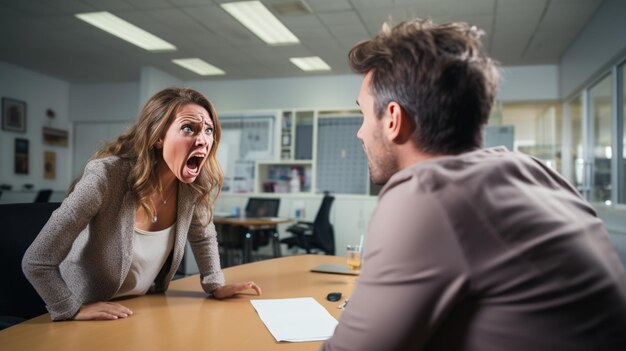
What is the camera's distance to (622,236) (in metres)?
2.36

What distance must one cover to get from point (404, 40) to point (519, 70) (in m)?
6.94

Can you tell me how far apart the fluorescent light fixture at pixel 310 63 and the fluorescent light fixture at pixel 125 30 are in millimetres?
1741

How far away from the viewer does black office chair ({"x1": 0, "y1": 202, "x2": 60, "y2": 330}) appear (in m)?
1.39

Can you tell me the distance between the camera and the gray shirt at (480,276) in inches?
22.2

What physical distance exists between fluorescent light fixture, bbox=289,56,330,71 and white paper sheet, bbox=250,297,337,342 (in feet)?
18.6

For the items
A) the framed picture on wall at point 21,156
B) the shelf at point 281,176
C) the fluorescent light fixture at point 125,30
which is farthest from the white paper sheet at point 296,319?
the framed picture on wall at point 21,156

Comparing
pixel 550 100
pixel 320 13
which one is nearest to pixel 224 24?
pixel 320 13

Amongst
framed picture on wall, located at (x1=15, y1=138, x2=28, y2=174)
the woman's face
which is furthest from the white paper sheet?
framed picture on wall, located at (x1=15, y1=138, x2=28, y2=174)

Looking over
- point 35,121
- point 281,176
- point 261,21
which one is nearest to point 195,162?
point 261,21

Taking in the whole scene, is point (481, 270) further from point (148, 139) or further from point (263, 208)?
point (263, 208)

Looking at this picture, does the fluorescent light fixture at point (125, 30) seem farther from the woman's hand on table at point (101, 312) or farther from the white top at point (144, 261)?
the woman's hand on table at point (101, 312)

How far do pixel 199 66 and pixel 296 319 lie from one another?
6.72 meters

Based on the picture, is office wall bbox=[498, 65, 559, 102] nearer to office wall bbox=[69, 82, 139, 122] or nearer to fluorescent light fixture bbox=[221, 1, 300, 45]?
fluorescent light fixture bbox=[221, 1, 300, 45]

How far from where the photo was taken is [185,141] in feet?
4.75
